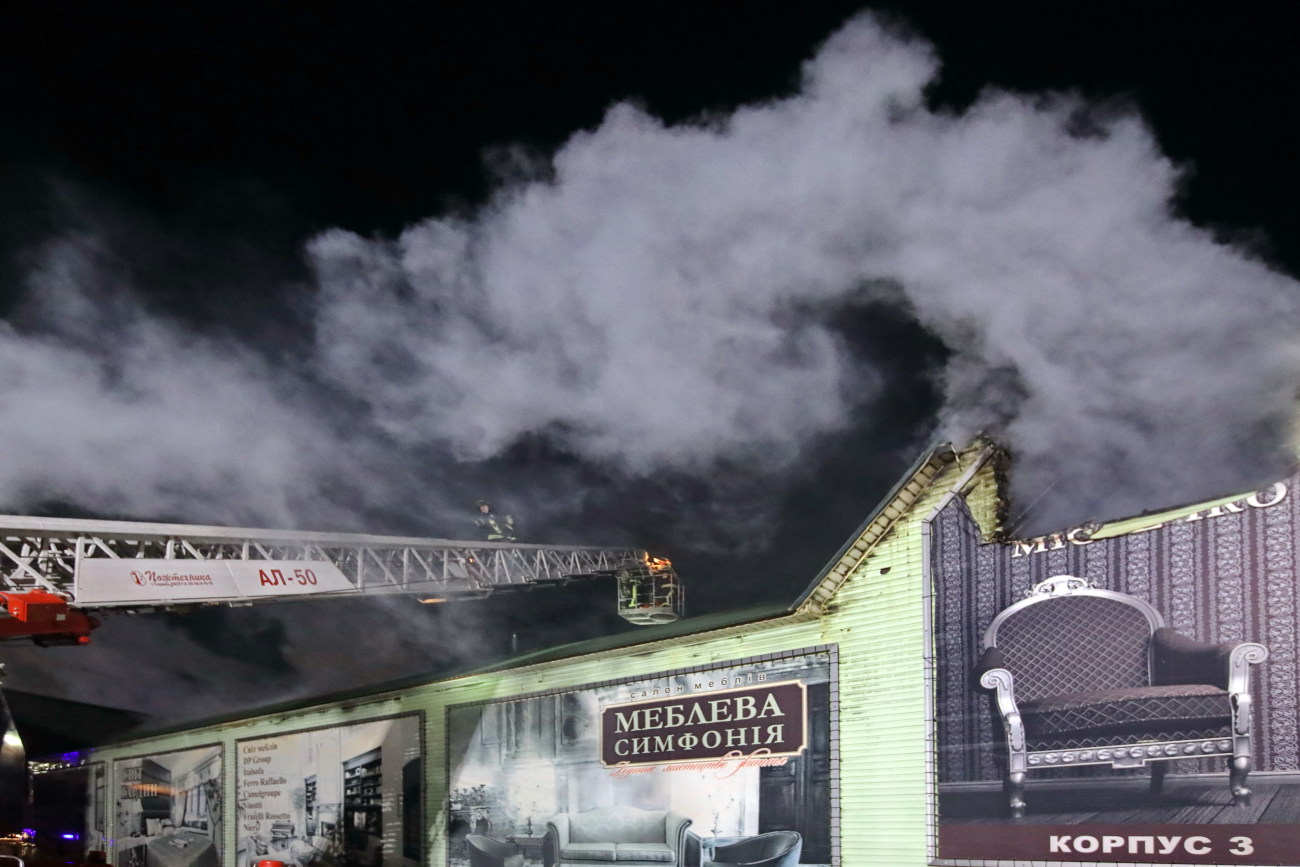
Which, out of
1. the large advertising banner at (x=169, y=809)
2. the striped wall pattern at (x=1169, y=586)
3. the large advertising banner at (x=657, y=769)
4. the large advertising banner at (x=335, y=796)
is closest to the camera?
the striped wall pattern at (x=1169, y=586)

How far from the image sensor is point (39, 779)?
1332 inches

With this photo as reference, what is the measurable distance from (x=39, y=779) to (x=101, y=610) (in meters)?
18.9

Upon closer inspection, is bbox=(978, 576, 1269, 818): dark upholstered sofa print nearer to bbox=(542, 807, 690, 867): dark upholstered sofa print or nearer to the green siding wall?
the green siding wall

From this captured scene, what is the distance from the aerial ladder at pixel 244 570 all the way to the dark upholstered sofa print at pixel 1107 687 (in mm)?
14398

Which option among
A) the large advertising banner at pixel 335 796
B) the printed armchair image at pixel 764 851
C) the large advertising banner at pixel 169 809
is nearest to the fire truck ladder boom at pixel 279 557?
the large advertising banner at pixel 335 796

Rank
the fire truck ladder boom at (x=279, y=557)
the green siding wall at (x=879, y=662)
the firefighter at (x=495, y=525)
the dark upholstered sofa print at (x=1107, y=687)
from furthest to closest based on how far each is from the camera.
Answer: the firefighter at (x=495, y=525), the fire truck ladder boom at (x=279, y=557), the green siding wall at (x=879, y=662), the dark upholstered sofa print at (x=1107, y=687)

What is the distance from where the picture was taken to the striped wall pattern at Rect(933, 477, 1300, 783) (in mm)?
9117

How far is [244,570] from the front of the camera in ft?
69.4

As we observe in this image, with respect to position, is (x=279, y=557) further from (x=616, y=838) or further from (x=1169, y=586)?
(x=1169, y=586)

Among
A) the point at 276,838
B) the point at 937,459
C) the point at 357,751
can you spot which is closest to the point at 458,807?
the point at 357,751

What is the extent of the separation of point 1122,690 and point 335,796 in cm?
1526

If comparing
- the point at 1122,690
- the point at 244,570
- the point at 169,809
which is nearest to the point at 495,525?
the point at 244,570

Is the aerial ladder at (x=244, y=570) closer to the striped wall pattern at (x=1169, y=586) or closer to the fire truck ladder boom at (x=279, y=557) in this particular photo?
the fire truck ladder boom at (x=279, y=557)

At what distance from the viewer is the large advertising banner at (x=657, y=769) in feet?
41.7
